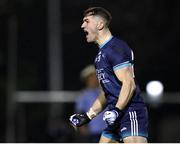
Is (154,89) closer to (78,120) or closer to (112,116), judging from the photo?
(78,120)

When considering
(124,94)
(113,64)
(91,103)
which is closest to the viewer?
(124,94)

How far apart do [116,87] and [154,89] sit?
16.3 feet

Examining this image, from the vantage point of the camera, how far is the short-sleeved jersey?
7.88 meters

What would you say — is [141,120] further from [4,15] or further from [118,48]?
[4,15]

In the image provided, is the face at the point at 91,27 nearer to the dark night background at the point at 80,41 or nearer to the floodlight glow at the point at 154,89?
the dark night background at the point at 80,41

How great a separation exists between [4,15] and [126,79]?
5384 millimetres

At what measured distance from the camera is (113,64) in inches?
312

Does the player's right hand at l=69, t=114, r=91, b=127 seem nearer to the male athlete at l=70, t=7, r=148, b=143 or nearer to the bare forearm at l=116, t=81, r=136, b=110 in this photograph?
the male athlete at l=70, t=7, r=148, b=143

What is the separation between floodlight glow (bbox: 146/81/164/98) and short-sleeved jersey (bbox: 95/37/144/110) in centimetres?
485

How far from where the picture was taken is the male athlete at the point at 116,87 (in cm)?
780

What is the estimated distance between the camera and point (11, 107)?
1307 cm

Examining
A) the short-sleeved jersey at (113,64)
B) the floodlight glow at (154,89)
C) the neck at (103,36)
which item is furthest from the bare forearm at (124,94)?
the floodlight glow at (154,89)

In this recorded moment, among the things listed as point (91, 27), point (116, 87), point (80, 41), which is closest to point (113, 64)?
point (116, 87)

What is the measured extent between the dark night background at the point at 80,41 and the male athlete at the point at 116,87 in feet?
15.1
